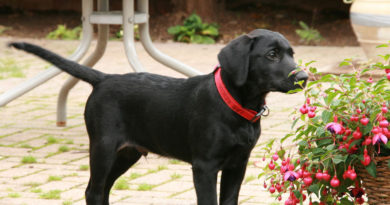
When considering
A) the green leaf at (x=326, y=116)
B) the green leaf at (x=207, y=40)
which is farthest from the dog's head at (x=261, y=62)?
the green leaf at (x=207, y=40)

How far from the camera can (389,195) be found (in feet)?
9.36

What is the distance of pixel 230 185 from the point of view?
3.45 metres

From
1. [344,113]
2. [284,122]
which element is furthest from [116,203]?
[284,122]

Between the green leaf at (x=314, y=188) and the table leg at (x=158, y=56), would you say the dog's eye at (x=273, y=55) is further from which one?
the table leg at (x=158, y=56)

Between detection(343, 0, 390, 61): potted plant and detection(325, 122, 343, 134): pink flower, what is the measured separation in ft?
17.9

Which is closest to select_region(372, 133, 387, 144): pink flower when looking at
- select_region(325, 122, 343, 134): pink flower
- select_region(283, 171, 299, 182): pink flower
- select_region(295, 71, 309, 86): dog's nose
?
select_region(325, 122, 343, 134): pink flower

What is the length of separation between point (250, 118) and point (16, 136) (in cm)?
291

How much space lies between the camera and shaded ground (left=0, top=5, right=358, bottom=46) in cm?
1163

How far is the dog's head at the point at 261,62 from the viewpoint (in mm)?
3098

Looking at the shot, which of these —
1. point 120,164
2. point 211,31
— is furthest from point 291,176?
point 211,31

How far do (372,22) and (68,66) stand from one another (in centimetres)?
498

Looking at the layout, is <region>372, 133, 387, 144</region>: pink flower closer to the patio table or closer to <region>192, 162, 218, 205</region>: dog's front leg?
<region>192, 162, 218, 205</region>: dog's front leg

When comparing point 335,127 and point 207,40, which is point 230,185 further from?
point 207,40

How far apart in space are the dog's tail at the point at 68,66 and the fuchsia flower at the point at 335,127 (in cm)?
143
